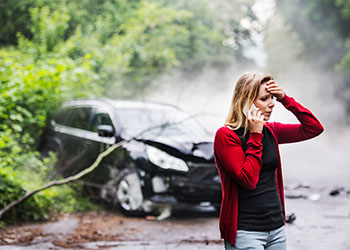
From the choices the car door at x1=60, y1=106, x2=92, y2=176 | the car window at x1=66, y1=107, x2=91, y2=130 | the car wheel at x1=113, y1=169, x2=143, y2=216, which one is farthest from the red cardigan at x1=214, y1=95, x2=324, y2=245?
the car window at x1=66, y1=107, x2=91, y2=130

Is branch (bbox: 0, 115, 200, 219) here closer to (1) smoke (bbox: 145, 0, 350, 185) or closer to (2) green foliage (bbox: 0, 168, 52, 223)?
(2) green foliage (bbox: 0, 168, 52, 223)

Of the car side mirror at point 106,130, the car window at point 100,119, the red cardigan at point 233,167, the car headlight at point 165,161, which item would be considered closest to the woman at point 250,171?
the red cardigan at point 233,167

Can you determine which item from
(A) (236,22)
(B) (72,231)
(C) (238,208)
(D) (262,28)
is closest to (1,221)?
(B) (72,231)

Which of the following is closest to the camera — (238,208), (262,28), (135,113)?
(238,208)

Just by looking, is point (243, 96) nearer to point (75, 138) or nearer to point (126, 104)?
point (126, 104)

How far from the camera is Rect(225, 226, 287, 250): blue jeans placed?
7.77ft

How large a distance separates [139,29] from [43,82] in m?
8.31

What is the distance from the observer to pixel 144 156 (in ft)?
20.3

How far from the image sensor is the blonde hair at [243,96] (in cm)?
247

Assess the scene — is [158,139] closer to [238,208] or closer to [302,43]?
[238,208]

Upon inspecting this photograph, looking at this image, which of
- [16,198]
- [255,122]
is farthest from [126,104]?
[255,122]

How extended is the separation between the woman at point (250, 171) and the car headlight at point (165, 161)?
3.44 meters

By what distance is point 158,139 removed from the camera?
632cm

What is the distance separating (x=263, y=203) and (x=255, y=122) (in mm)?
472
